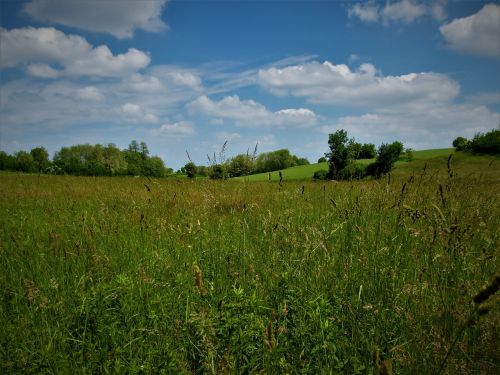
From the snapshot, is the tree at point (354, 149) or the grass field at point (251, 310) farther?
the tree at point (354, 149)

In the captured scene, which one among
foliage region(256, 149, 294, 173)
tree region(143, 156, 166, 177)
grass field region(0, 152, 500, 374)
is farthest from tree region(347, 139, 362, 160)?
foliage region(256, 149, 294, 173)

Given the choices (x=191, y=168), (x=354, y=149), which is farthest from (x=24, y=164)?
(x=354, y=149)

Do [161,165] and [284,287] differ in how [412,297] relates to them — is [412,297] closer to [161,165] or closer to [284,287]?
[284,287]

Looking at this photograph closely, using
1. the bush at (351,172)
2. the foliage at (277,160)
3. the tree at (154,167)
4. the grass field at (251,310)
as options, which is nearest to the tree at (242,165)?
the grass field at (251,310)

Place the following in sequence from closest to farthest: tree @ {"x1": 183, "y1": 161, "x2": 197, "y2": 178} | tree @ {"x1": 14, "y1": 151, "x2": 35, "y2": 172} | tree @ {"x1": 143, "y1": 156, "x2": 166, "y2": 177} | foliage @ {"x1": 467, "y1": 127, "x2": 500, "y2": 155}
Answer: tree @ {"x1": 183, "y1": 161, "x2": 197, "y2": 178}, tree @ {"x1": 14, "y1": 151, "x2": 35, "y2": 172}, foliage @ {"x1": 467, "y1": 127, "x2": 500, "y2": 155}, tree @ {"x1": 143, "y1": 156, "x2": 166, "y2": 177}

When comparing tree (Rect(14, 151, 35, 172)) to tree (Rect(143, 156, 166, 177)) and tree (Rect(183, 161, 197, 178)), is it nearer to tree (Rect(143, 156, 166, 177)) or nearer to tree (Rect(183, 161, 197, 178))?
tree (Rect(183, 161, 197, 178))

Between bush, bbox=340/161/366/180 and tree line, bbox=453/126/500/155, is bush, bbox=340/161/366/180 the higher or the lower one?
the lower one

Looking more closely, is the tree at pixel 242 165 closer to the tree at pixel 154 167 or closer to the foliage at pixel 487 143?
the foliage at pixel 487 143

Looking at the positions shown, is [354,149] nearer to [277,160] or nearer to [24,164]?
[24,164]

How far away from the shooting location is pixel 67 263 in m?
3.45

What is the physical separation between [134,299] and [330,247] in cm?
227

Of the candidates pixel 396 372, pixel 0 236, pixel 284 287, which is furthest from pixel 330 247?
pixel 0 236

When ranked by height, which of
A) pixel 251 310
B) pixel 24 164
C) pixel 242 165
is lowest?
pixel 251 310

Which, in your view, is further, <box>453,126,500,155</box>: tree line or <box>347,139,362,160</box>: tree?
<box>453,126,500,155</box>: tree line
